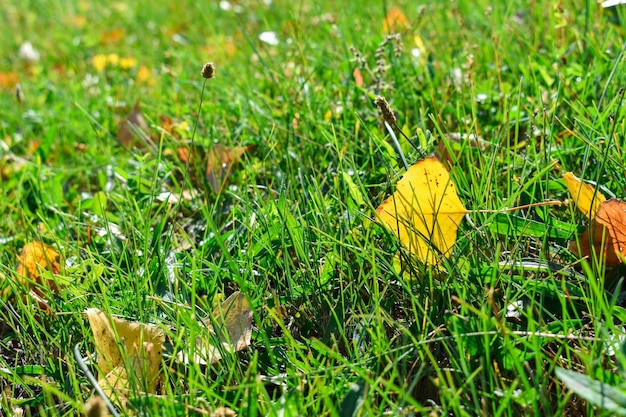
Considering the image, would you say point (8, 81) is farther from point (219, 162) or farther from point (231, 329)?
point (231, 329)

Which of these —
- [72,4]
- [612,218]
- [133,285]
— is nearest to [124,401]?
[133,285]

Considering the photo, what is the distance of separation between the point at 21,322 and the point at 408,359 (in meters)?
0.68

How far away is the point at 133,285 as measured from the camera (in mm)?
1226

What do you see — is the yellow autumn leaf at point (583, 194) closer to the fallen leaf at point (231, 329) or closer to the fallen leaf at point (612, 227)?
the fallen leaf at point (612, 227)

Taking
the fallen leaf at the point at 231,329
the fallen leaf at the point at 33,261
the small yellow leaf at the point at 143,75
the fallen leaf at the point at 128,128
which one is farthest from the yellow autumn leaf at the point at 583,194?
the small yellow leaf at the point at 143,75

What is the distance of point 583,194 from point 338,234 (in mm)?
437

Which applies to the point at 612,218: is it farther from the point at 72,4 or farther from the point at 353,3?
the point at 72,4

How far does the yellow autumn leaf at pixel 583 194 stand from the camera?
113 centimetres

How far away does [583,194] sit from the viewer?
3.81 feet

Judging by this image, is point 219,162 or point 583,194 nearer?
point 583,194

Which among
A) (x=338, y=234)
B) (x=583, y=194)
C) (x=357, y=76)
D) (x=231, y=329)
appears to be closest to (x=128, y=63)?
(x=357, y=76)

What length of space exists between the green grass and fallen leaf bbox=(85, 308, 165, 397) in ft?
0.11

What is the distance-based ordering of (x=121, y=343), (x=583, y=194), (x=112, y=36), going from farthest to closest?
(x=112, y=36) < (x=583, y=194) < (x=121, y=343)

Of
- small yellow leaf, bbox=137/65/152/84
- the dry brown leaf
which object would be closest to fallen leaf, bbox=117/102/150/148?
the dry brown leaf
